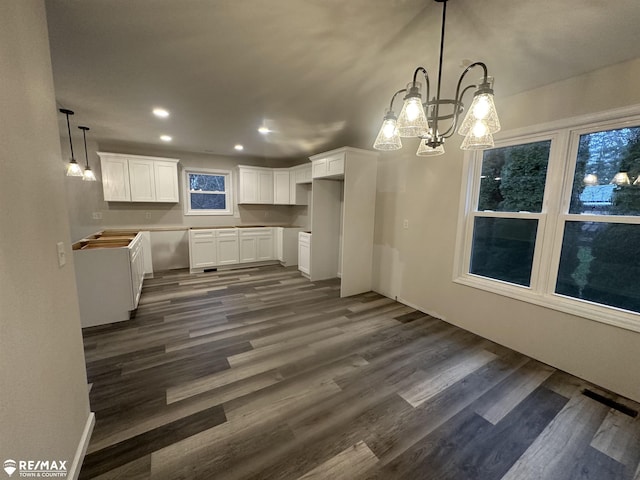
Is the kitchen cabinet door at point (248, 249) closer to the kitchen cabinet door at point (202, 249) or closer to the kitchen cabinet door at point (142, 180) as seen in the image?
the kitchen cabinet door at point (202, 249)

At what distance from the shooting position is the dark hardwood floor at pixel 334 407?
4.83ft

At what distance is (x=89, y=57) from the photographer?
1974 millimetres

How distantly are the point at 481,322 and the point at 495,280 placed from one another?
511mm

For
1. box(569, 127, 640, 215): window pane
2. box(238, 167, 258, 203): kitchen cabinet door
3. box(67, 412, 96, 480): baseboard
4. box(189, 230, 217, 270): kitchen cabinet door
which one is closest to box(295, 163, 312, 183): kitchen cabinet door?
box(238, 167, 258, 203): kitchen cabinet door

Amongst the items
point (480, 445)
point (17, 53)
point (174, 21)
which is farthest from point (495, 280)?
point (17, 53)

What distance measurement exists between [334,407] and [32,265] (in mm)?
1937

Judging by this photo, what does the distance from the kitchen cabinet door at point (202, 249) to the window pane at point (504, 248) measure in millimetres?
4693

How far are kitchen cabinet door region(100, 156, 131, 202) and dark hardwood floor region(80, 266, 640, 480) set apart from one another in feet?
9.20

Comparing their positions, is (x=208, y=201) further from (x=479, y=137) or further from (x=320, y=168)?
(x=479, y=137)

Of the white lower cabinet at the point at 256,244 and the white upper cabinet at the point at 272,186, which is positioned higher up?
the white upper cabinet at the point at 272,186

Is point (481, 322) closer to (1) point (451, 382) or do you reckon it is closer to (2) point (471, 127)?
(1) point (451, 382)

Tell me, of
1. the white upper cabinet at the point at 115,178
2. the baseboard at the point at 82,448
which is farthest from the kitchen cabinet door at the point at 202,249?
the baseboard at the point at 82,448

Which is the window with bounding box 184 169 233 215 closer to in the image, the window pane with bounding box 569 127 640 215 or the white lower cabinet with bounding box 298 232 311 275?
the white lower cabinet with bounding box 298 232 311 275

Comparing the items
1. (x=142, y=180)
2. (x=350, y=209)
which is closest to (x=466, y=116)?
(x=350, y=209)
